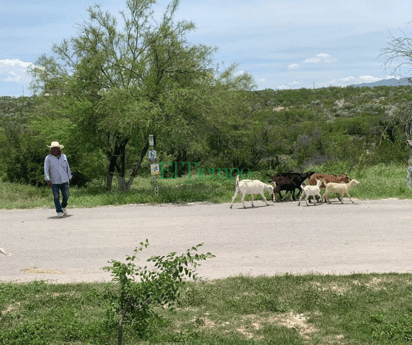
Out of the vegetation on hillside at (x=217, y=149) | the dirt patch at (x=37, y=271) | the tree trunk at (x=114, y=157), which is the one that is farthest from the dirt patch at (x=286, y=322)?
the tree trunk at (x=114, y=157)

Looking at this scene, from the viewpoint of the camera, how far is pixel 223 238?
8602 millimetres

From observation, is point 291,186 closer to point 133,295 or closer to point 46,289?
point 46,289

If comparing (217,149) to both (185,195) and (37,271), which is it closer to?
(185,195)

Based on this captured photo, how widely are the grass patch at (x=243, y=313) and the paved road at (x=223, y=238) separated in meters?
0.57

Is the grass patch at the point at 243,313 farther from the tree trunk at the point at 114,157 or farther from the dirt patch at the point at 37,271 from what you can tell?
the tree trunk at the point at 114,157

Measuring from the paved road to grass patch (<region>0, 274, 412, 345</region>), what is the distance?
0.57 meters

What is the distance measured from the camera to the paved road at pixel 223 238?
667cm

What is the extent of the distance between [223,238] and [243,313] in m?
3.57

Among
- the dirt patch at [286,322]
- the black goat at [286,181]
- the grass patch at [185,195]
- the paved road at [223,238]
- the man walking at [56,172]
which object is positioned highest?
the man walking at [56,172]

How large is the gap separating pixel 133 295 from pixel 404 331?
8.50 ft

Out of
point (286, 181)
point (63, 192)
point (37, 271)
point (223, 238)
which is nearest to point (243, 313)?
point (37, 271)

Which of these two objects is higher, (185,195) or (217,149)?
(217,149)

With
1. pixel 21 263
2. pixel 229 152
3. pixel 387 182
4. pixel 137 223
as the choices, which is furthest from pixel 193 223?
pixel 229 152

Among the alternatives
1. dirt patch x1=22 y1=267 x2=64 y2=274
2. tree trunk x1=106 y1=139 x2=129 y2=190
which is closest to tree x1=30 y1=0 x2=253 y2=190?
tree trunk x1=106 y1=139 x2=129 y2=190
